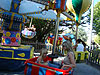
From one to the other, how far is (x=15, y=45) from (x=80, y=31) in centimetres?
3914

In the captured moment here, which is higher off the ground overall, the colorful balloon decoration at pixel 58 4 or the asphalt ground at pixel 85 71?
the colorful balloon decoration at pixel 58 4

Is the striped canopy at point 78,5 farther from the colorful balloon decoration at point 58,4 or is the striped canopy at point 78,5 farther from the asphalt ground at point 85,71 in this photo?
the asphalt ground at point 85,71

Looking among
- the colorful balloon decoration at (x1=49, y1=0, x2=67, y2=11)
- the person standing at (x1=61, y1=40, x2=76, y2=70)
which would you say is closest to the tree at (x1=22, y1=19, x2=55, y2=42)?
the colorful balloon decoration at (x1=49, y1=0, x2=67, y2=11)

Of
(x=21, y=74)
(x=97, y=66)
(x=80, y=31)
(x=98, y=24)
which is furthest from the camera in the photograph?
(x=80, y=31)

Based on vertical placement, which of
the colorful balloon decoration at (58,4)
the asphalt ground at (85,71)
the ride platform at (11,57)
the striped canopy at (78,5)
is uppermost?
the striped canopy at (78,5)

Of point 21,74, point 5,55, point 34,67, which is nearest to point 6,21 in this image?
point 5,55

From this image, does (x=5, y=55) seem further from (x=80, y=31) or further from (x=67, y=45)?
(x=80, y=31)

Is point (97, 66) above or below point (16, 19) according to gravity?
below

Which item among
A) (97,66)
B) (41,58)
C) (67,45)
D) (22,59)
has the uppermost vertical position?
(67,45)

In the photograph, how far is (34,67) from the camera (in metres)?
2.54

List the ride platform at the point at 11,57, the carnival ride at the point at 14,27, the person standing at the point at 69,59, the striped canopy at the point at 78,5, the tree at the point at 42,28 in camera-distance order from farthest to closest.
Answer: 1. the tree at the point at 42,28
2. the ride platform at the point at 11,57
3. the carnival ride at the point at 14,27
4. the striped canopy at the point at 78,5
5. the person standing at the point at 69,59

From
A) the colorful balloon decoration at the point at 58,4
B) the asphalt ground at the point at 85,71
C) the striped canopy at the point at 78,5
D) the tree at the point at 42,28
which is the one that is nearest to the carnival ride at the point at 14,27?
the striped canopy at the point at 78,5

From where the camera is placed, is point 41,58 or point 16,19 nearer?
point 41,58

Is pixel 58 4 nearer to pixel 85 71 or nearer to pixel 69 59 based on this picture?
pixel 69 59
